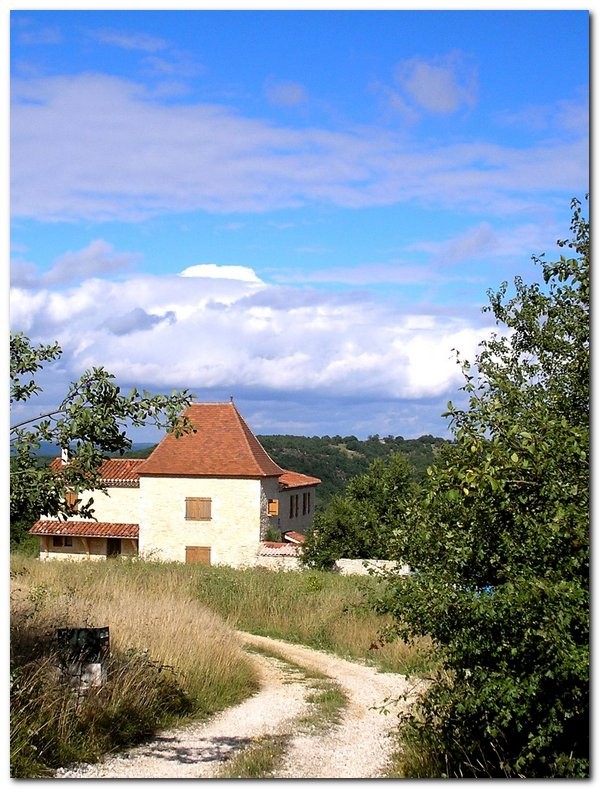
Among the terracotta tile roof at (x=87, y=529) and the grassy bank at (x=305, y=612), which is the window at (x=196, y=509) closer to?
the terracotta tile roof at (x=87, y=529)

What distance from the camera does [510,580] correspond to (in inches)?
169

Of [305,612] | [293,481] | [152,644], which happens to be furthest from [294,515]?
[152,644]

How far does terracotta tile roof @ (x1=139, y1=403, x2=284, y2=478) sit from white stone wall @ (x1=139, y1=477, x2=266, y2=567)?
1.04 feet

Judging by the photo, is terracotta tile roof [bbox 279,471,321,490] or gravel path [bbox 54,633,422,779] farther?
terracotta tile roof [bbox 279,471,321,490]

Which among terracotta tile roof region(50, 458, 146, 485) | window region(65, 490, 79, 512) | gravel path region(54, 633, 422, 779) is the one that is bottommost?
gravel path region(54, 633, 422, 779)

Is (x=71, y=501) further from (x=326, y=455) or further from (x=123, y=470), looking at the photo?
(x=326, y=455)

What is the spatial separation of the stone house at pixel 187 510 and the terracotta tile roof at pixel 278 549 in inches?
3.1

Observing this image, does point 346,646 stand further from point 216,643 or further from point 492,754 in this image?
point 492,754

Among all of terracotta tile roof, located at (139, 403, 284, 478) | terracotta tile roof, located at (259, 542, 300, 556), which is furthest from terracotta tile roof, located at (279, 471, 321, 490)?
terracotta tile roof, located at (259, 542, 300, 556)

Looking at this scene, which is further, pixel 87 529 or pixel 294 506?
pixel 294 506

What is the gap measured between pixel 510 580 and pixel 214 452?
25.0 meters

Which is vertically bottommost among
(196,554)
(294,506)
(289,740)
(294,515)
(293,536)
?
(196,554)

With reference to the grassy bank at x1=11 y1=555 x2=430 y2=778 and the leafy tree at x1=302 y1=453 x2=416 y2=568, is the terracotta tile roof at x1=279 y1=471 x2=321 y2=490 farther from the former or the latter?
the grassy bank at x1=11 y1=555 x2=430 y2=778

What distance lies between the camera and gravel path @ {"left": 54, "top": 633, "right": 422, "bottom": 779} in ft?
19.0
